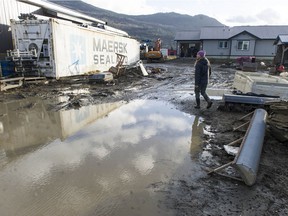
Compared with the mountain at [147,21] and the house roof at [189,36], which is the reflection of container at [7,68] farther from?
the mountain at [147,21]

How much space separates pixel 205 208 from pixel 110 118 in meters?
4.52

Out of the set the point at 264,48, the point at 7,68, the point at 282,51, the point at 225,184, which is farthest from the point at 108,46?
the point at 264,48

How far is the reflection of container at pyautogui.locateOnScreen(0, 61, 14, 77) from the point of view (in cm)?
1243

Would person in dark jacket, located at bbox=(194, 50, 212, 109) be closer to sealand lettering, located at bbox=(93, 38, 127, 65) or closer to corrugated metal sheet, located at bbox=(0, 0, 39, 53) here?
sealand lettering, located at bbox=(93, 38, 127, 65)

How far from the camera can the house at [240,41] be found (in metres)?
37.7

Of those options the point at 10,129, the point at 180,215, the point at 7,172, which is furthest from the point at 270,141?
the point at 10,129

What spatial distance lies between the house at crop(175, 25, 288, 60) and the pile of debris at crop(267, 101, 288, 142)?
117 feet

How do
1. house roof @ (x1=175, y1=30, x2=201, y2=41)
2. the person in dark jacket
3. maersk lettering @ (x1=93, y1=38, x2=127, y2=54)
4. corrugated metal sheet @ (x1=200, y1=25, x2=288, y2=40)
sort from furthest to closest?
1. house roof @ (x1=175, y1=30, x2=201, y2=41)
2. corrugated metal sheet @ (x1=200, y1=25, x2=288, y2=40)
3. maersk lettering @ (x1=93, y1=38, x2=127, y2=54)
4. the person in dark jacket

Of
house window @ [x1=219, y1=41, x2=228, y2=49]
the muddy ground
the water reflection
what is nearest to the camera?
the muddy ground

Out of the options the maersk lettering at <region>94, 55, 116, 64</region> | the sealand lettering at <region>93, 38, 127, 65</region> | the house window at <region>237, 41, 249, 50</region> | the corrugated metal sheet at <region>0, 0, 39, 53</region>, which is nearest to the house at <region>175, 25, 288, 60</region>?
the house window at <region>237, 41, 249, 50</region>

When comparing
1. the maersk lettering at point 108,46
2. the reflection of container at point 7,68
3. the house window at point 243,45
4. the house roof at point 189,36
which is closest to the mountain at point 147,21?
the house roof at point 189,36

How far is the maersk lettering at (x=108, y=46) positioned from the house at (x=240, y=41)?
22212mm

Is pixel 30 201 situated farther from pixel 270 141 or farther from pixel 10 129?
pixel 270 141

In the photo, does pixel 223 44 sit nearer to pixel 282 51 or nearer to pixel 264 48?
pixel 264 48
